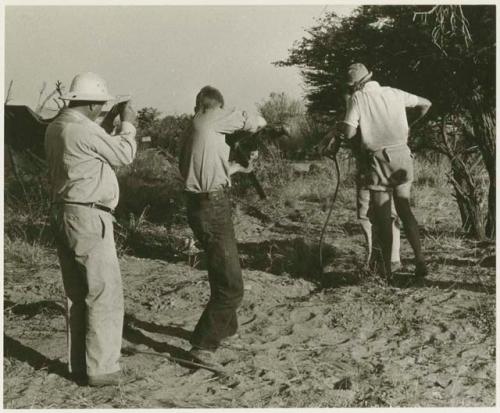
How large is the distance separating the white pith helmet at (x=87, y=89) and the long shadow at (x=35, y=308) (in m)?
2.32

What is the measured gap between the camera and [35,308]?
592 centimetres

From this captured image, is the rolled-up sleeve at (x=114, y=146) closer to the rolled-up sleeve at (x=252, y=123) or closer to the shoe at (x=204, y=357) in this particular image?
the rolled-up sleeve at (x=252, y=123)

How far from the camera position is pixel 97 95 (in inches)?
162

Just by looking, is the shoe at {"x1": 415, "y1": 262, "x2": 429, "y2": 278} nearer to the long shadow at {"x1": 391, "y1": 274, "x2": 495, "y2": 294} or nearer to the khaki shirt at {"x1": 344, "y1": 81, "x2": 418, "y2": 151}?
the long shadow at {"x1": 391, "y1": 274, "x2": 495, "y2": 294}

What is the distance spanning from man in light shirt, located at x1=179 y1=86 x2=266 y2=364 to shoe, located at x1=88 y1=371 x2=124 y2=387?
552 mm

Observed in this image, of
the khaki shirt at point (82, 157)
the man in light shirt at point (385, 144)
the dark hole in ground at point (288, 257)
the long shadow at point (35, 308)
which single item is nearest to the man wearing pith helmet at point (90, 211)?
the khaki shirt at point (82, 157)

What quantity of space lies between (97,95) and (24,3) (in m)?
1.55

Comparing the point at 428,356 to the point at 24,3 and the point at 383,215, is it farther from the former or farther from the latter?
the point at 24,3

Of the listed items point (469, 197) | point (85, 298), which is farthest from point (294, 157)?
point (85, 298)

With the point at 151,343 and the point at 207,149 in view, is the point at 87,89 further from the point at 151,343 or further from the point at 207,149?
the point at 151,343

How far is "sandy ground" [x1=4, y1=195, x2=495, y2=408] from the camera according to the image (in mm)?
4180

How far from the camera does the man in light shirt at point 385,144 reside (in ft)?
18.7

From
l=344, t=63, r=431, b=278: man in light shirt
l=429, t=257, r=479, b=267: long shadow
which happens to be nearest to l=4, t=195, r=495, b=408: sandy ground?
l=429, t=257, r=479, b=267: long shadow

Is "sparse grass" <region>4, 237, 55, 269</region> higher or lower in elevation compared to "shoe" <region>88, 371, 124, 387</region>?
higher
